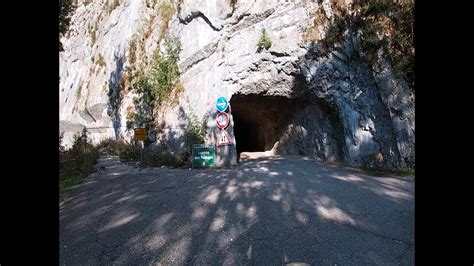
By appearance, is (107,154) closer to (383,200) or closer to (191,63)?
(191,63)

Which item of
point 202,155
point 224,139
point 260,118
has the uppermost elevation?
point 260,118

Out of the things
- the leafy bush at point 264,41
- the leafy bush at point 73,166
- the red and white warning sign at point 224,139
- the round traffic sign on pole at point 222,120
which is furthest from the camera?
the leafy bush at point 264,41

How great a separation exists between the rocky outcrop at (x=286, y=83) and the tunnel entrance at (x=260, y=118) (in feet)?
0.40

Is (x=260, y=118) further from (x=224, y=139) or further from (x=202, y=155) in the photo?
(x=202, y=155)

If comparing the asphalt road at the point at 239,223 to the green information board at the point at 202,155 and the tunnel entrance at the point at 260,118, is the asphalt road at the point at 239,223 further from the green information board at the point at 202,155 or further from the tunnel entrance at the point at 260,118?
the tunnel entrance at the point at 260,118

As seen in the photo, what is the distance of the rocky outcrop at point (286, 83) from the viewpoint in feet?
33.4

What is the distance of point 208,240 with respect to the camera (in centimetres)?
362

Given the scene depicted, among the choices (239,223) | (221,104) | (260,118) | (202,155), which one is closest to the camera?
(239,223)

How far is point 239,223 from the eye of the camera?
4.17m

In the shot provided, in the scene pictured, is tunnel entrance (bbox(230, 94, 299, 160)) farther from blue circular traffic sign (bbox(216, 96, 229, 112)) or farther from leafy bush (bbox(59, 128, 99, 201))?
leafy bush (bbox(59, 128, 99, 201))

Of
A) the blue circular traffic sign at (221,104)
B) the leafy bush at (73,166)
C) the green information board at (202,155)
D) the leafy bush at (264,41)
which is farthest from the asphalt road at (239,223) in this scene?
the leafy bush at (264,41)

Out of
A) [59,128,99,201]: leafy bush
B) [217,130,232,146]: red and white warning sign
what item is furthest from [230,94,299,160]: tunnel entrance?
[59,128,99,201]: leafy bush

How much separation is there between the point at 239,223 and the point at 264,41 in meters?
9.83

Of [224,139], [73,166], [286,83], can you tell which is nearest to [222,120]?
[224,139]
